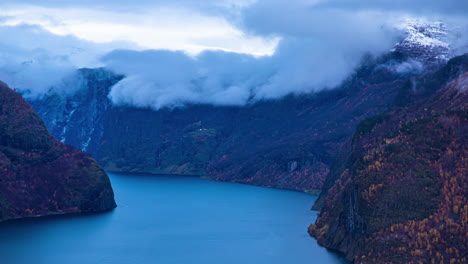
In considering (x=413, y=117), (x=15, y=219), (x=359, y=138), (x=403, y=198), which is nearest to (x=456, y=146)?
(x=403, y=198)

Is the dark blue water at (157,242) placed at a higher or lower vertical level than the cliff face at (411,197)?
lower

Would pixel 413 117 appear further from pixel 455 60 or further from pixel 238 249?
pixel 238 249

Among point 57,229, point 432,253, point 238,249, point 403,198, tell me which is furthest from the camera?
point 57,229

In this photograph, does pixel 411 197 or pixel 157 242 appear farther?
pixel 157 242

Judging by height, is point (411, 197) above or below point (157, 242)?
above

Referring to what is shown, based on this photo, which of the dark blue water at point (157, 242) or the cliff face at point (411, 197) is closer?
the cliff face at point (411, 197)

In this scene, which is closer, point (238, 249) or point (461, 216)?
point (461, 216)

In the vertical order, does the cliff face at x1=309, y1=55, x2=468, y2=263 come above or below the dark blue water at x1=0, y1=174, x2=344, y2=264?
above

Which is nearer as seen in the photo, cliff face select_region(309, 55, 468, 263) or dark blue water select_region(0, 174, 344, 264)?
cliff face select_region(309, 55, 468, 263)
